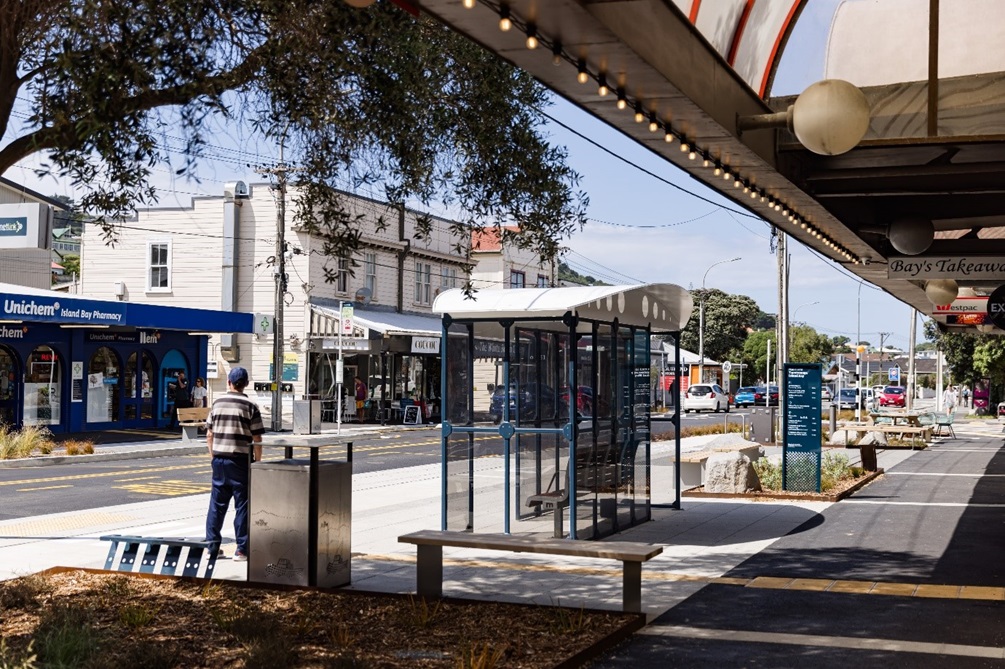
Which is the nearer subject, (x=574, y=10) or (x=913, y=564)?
(x=574, y=10)

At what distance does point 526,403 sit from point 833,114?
6.72 metres

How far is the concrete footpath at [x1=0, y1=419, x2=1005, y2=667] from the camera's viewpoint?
7520 millimetres

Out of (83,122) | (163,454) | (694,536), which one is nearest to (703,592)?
(694,536)

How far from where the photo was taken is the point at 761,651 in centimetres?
727

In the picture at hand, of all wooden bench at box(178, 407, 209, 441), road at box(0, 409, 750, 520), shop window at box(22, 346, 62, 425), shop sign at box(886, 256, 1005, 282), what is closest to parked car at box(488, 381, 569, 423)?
road at box(0, 409, 750, 520)

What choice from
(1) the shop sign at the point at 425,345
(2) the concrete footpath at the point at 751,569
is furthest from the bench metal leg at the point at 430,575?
(1) the shop sign at the point at 425,345

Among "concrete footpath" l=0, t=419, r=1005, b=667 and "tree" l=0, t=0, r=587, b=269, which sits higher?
"tree" l=0, t=0, r=587, b=269

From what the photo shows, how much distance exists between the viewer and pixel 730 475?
55.5ft

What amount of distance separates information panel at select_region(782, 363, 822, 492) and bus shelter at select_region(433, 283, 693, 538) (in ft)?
15.2

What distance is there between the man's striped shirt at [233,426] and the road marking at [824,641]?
427 centimetres

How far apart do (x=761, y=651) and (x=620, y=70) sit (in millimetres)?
3754

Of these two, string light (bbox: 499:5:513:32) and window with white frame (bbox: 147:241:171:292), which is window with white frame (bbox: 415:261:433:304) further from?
string light (bbox: 499:5:513:32)

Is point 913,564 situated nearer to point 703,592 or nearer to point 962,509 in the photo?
point 703,592

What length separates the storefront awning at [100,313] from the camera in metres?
26.9
